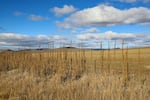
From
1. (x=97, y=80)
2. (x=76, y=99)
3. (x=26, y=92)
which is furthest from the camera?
(x=97, y=80)

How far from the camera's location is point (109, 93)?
7082mm

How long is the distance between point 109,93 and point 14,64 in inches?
670

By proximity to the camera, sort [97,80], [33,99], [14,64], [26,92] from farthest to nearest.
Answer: [14,64]
[97,80]
[26,92]
[33,99]

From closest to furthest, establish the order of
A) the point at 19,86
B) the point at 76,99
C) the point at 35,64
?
the point at 76,99 → the point at 19,86 → the point at 35,64

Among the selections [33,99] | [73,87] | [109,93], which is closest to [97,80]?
[73,87]

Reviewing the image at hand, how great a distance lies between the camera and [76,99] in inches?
265

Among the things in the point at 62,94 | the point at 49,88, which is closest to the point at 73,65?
the point at 49,88

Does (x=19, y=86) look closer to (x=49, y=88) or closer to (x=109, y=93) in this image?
(x=49, y=88)

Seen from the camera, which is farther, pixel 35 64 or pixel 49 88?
pixel 35 64

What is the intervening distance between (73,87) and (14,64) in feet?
50.8

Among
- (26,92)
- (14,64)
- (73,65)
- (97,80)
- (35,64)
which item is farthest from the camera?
(14,64)

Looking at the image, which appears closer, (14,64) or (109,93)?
(109,93)

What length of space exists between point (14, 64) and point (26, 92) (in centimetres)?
1521

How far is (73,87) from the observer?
8305mm
